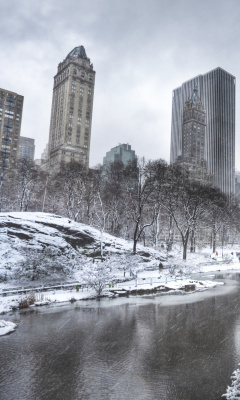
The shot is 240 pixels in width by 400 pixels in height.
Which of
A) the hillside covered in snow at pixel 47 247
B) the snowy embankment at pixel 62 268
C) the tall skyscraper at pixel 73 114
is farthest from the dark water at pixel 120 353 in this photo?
the tall skyscraper at pixel 73 114

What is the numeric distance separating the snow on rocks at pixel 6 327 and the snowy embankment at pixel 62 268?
2889mm

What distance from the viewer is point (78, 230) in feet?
129

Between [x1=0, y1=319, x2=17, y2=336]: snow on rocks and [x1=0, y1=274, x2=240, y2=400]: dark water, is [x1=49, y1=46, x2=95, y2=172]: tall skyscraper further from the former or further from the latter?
[x1=0, y1=319, x2=17, y2=336]: snow on rocks

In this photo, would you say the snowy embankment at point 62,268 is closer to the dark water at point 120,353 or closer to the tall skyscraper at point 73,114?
the dark water at point 120,353

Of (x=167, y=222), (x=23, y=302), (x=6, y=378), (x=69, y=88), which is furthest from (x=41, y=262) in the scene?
(x=69, y=88)

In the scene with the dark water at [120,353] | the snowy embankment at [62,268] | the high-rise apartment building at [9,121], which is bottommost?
the dark water at [120,353]

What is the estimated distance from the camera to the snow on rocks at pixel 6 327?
1426cm

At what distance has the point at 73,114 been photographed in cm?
16600

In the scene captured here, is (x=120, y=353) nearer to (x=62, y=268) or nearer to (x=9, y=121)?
(x=62, y=268)

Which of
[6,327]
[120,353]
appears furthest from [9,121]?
A: [120,353]

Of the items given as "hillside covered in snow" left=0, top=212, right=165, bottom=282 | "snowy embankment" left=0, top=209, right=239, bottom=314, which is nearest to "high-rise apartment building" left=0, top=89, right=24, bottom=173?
"hillside covered in snow" left=0, top=212, right=165, bottom=282

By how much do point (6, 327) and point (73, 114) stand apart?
16246 centimetres

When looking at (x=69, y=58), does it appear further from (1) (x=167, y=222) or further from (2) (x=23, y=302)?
(2) (x=23, y=302)

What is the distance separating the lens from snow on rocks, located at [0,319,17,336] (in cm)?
1426
